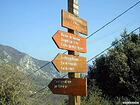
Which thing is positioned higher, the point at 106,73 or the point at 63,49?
the point at 106,73

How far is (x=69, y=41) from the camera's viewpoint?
26.9ft

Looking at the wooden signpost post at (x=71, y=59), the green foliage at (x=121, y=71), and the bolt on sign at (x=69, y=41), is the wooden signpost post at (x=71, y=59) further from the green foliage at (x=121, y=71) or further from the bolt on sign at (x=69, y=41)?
the green foliage at (x=121, y=71)

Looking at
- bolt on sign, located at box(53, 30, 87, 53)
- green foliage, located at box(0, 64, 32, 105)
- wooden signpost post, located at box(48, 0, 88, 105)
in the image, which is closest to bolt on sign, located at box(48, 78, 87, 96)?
wooden signpost post, located at box(48, 0, 88, 105)

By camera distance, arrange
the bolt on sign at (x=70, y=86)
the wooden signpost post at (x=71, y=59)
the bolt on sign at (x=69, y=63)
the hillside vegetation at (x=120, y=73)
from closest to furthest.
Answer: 1. the bolt on sign at (x=69, y=63)
2. the wooden signpost post at (x=71, y=59)
3. the bolt on sign at (x=70, y=86)
4. the hillside vegetation at (x=120, y=73)

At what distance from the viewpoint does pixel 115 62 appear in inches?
1270

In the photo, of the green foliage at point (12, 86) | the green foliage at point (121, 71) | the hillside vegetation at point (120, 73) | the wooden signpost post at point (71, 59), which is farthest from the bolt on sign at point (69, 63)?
the green foliage at point (121, 71)

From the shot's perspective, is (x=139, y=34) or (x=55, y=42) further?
(x=139, y=34)

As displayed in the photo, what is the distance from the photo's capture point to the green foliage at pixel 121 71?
3100 cm

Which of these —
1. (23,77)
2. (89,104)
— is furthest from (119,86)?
(23,77)

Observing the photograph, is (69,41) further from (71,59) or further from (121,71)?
(121,71)

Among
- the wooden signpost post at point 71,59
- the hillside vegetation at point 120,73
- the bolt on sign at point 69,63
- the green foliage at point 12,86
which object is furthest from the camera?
the hillside vegetation at point 120,73

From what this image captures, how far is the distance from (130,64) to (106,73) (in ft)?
8.06

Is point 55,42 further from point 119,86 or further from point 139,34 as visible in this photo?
point 139,34

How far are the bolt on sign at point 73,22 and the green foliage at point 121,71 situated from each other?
69.3 ft
